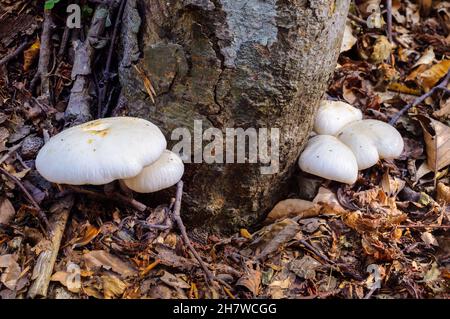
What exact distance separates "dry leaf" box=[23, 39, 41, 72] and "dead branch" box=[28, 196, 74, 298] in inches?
44.9

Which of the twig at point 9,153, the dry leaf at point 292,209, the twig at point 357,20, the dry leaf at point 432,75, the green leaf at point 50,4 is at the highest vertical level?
the green leaf at point 50,4

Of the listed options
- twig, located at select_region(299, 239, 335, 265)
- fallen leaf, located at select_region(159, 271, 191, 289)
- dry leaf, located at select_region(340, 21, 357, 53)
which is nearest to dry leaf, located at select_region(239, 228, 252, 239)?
twig, located at select_region(299, 239, 335, 265)

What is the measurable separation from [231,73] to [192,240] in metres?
1.07

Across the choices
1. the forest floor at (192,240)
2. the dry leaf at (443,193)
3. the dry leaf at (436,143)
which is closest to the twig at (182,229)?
the forest floor at (192,240)

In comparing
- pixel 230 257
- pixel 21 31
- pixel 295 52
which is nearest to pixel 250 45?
pixel 295 52

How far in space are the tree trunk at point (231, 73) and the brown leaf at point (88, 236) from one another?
1.89ft

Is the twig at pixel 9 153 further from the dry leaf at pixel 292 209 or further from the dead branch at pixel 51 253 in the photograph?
the dry leaf at pixel 292 209

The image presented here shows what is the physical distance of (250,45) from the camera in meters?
2.31

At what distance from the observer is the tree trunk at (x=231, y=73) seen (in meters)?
2.29

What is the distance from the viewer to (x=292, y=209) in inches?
114

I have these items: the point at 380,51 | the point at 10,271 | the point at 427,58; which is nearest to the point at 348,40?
the point at 380,51
